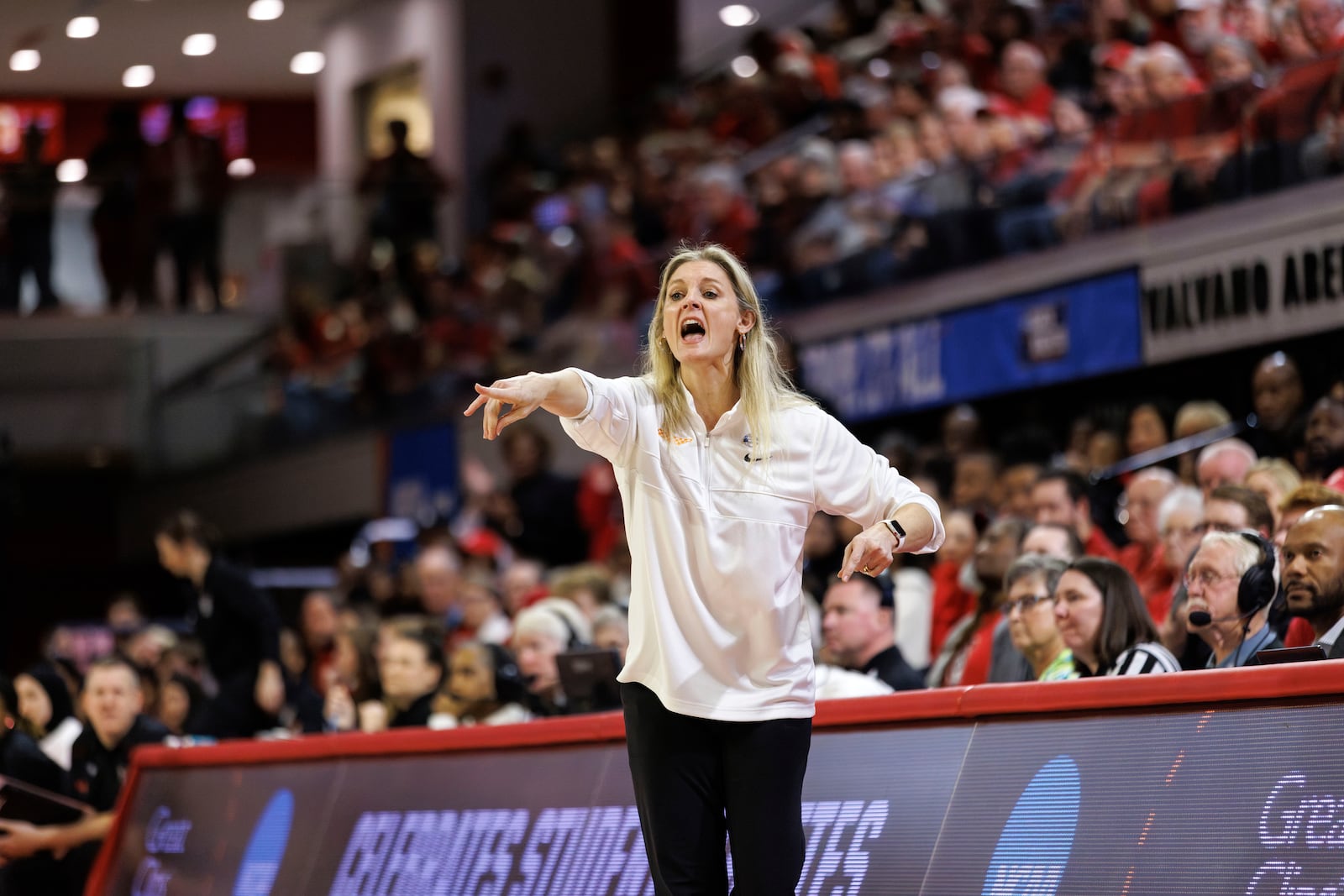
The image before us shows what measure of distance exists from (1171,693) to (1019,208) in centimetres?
738

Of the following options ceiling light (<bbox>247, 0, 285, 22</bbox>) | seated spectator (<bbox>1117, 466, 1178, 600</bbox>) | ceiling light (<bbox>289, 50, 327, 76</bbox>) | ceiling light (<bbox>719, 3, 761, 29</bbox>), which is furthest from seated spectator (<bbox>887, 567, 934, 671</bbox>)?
ceiling light (<bbox>289, 50, 327, 76</bbox>)

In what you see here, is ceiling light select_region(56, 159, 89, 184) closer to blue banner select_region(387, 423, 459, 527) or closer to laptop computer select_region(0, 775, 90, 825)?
blue banner select_region(387, 423, 459, 527)

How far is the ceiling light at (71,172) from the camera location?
58.9 ft

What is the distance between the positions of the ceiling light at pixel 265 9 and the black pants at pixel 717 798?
19.9 metres

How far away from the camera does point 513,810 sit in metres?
6.07

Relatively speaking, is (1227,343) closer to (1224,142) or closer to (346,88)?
(1224,142)

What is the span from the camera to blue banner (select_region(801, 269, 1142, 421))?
11039 mm

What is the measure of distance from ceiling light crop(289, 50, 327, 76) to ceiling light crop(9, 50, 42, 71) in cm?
309

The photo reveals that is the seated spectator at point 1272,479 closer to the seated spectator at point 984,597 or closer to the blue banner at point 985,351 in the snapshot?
the seated spectator at point 984,597

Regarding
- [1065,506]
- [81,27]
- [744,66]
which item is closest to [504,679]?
[1065,506]

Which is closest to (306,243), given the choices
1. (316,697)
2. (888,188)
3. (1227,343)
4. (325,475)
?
(325,475)

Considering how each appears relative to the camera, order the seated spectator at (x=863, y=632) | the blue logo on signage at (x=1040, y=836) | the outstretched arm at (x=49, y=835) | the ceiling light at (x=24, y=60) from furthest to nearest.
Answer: the ceiling light at (x=24, y=60)
the outstretched arm at (x=49, y=835)
the seated spectator at (x=863, y=632)
the blue logo on signage at (x=1040, y=836)

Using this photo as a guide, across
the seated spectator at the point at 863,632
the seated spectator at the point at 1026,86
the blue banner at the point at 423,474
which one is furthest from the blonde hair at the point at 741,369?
the blue banner at the point at 423,474

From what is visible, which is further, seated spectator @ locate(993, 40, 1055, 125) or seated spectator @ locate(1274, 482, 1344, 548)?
seated spectator @ locate(993, 40, 1055, 125)
